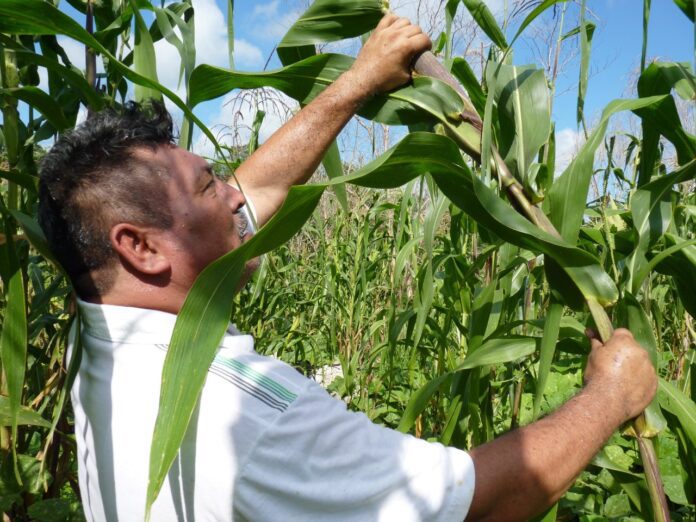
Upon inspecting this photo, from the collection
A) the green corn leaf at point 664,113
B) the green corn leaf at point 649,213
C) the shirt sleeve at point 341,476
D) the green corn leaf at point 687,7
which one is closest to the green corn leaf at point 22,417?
the shirt sleeve at point 341,476

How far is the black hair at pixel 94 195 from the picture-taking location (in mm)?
1030

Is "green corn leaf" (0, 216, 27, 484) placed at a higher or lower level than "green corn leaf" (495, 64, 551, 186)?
lower

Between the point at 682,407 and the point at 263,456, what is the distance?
69 centimetres

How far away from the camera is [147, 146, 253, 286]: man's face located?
107 cm

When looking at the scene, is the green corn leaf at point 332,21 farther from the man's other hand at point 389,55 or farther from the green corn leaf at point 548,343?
the green corn leaf at point 548,343

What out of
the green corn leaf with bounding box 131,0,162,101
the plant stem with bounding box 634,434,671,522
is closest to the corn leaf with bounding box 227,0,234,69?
the green corn leaf with bounding box 131,0,162,101

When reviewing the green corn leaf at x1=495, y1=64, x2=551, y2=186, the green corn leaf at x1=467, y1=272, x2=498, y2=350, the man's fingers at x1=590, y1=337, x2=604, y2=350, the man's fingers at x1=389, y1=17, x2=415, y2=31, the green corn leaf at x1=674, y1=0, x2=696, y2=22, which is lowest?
the green corn leaf at x1=467, y1=272, x2=498, y2=350

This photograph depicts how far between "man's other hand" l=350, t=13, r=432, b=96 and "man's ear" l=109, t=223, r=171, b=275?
446 millimetres

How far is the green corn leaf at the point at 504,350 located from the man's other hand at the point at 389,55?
491 mm

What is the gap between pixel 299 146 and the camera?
4.54ft

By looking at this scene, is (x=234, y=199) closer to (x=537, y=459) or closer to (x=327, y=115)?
(x=327, y=115)

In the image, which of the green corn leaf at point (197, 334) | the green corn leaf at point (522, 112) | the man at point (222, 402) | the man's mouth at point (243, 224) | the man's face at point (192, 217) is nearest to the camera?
the green corn leaf at point (197, 334)

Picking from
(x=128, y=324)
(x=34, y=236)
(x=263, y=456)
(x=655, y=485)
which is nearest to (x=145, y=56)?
(x=34, y=236)

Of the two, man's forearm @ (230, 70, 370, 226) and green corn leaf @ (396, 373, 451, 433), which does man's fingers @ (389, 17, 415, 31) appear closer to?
man's forearm @ (230, 70, 370, 226)
